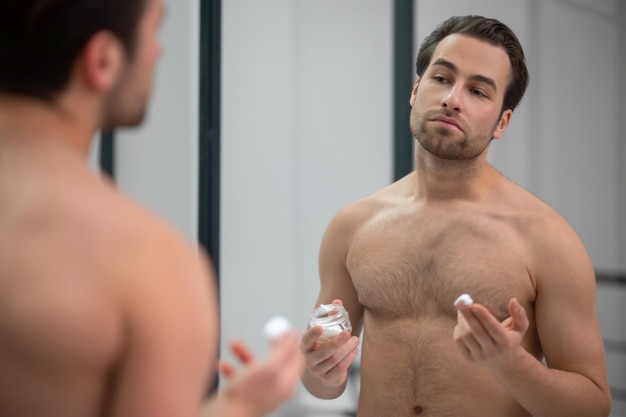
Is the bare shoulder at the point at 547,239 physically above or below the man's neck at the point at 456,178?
below

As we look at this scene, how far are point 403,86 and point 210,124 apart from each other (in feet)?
2.45

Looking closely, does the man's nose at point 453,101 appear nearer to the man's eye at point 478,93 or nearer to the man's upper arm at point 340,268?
the man's eye at point 478,93

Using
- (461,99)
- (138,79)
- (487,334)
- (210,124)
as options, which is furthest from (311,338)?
(210,124)

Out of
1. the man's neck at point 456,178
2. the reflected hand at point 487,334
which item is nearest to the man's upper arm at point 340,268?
the man's neck at point 456,178

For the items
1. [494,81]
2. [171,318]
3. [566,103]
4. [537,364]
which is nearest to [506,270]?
[537,364]

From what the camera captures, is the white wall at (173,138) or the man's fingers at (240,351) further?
the white wall at (173,138)

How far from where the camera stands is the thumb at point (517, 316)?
3.91ft

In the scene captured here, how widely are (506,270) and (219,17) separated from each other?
1.76m

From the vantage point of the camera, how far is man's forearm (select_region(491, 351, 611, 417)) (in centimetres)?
134

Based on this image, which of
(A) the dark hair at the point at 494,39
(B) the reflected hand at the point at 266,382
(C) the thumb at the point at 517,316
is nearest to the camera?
(B) the reflected hand at the point at 266,382

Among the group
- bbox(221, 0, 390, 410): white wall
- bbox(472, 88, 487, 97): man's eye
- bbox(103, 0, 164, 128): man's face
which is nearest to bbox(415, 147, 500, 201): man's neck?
bbox(472, 88, 487, 97): man's eye

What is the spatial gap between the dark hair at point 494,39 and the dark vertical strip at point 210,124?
4.66ft

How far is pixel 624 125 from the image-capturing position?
8.77ft

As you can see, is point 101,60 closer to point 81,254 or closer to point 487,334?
point 81,254
